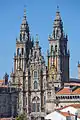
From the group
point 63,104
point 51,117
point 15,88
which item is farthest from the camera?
point 15,88

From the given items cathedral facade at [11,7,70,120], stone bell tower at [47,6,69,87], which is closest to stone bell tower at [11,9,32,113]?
cathedral facade at [11,7,70,120]

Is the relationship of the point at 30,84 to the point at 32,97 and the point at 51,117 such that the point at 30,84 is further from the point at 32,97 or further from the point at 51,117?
the point at 51,117

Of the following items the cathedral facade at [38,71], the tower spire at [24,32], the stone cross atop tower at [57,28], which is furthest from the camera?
the tower spire at [24,32]

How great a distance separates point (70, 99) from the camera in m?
85.2

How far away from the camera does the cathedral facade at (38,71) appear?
8925cm

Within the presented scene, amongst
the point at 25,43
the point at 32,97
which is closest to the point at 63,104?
the point at 32,97

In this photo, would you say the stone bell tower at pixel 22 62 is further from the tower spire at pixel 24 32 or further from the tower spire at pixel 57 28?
the tower spire at pixel 57 28

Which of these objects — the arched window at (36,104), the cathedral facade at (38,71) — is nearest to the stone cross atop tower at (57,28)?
the cathedral facade at (38,71)

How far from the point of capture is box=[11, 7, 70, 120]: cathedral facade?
89250 millimetres

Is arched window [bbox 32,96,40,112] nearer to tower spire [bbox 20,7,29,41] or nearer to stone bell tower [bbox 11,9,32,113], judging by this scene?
stone bell tower [bbox 11,9,32,113]

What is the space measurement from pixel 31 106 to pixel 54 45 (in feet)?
30.7

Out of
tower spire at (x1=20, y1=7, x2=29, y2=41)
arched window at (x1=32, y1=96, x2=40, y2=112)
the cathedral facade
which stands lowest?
arched window at (x1=32, y1=96, x2=40, y2=112)

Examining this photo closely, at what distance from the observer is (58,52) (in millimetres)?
90625

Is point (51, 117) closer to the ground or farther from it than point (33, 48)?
closer to the ground
